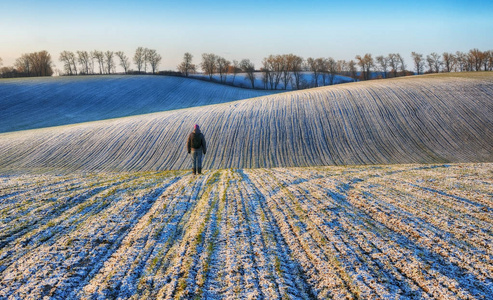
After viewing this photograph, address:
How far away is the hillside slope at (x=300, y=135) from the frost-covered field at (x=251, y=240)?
1600 cm

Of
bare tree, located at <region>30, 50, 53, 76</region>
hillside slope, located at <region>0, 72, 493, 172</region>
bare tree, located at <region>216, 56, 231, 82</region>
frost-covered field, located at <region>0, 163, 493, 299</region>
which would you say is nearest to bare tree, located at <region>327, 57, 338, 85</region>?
bare tree, located at <region>216, 56, 231, 82</region>

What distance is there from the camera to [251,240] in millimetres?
8297

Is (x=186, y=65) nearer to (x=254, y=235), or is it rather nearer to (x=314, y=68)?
(x=314, y=68)

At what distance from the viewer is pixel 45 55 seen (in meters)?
126

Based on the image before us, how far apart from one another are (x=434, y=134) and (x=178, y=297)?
33320 mm

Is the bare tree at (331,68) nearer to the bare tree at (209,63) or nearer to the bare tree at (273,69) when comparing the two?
the bare tree at (273,69)

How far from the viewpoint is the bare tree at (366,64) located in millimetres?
120938

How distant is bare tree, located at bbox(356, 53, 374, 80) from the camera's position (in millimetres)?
120938

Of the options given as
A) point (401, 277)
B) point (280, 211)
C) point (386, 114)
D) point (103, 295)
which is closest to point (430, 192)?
point (280, 211)

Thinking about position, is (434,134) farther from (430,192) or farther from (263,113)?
(430,192)

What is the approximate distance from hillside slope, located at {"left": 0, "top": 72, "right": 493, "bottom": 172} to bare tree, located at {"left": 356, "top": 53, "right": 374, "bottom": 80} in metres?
81.3

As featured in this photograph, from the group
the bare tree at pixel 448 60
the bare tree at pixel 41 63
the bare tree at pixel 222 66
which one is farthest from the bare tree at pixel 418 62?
the bare tree at pixel 41 63

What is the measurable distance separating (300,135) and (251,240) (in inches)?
1032

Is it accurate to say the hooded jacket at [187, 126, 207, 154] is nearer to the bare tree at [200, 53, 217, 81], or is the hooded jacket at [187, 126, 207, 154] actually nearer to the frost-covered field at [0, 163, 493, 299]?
the frost-covered field at [0, 163, 493, 299]
